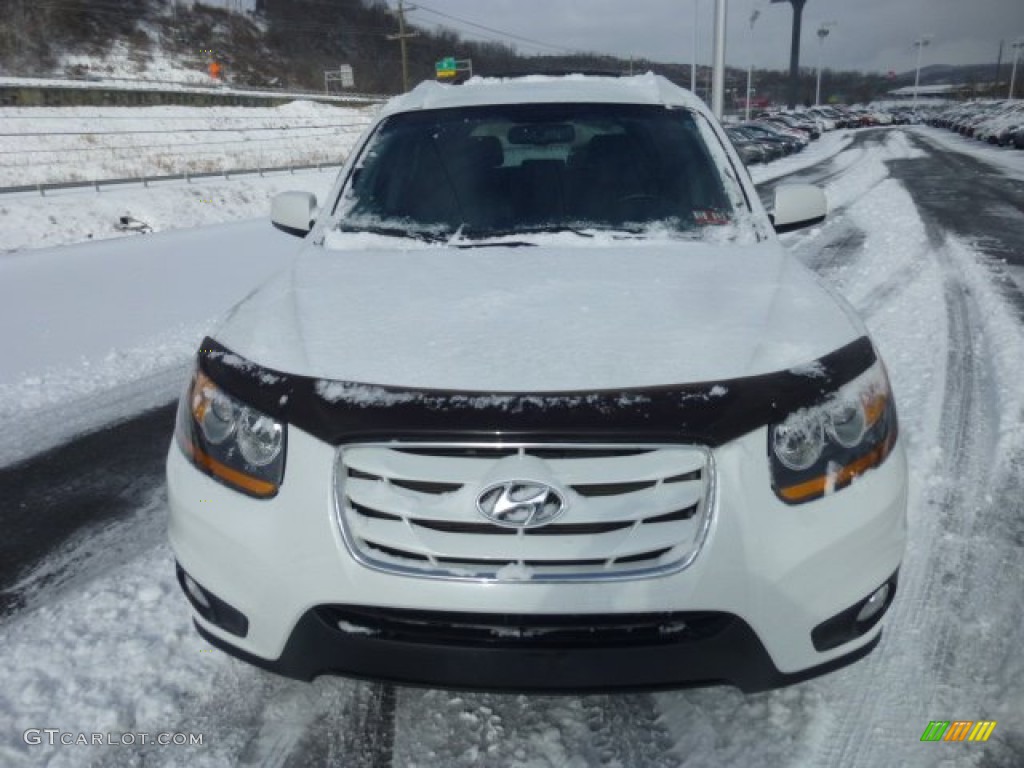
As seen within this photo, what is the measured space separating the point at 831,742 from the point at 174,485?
1.78m

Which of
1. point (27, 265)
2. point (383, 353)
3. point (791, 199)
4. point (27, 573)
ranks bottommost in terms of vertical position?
point (27, 573)

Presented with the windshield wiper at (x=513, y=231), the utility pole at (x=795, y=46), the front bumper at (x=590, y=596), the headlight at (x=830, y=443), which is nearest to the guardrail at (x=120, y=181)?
the windshield wiper at (x=513, y=231)

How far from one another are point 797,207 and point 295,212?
211 cm

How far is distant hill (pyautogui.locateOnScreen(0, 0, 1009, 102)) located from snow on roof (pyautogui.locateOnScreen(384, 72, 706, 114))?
21.6 meters

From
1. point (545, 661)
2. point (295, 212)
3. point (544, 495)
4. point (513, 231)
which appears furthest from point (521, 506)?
point (295, 212)

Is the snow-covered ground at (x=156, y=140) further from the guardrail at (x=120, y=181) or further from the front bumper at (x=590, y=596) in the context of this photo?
the front bumper at (x=590, y=596)

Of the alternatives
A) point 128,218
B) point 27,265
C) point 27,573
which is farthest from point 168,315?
point 128,218

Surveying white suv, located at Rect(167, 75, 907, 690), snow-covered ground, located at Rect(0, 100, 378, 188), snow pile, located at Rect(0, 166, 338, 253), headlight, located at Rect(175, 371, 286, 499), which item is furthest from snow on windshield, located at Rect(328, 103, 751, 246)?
snow-covered ground, located at Rect(0, 100, 378, 188)

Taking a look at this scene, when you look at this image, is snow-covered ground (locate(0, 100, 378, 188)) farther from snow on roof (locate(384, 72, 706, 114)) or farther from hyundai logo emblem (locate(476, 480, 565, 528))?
hyundai logo emblem (locate(476, 480, 565, 528))

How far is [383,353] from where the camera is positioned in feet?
6.13

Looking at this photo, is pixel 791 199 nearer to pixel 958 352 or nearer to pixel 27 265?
pixel 958 352

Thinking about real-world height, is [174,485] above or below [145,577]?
above

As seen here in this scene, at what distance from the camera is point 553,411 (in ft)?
5.32

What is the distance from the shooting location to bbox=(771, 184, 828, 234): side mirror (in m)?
3.22
